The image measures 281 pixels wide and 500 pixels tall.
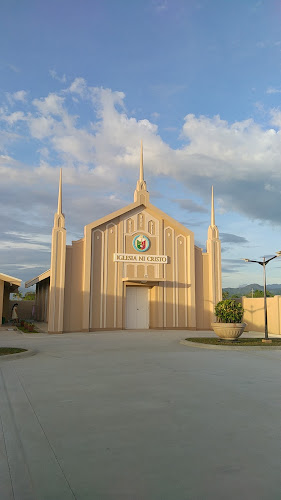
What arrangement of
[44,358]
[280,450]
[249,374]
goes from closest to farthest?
[280,450], [249,374], [44,358]

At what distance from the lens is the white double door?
2656cm

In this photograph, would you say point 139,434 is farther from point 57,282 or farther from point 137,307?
point 137,307

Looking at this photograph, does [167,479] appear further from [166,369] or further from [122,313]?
[122,313]

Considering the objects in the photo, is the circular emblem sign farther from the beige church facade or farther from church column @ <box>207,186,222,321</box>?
church column @ <box>207,186,222,321</box>

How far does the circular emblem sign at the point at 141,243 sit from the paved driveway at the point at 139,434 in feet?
55.5

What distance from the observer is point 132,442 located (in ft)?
15.6

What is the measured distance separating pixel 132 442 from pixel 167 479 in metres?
1.06

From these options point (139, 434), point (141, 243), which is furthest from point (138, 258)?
point (139, 434)

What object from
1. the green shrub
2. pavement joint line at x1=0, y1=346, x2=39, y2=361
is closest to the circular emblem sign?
the green shrub

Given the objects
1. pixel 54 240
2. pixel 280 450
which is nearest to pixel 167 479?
pixel 280 450

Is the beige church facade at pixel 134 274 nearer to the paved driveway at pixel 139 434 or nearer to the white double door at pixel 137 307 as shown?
the white double door at pixel 137 307

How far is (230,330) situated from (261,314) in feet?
34.7

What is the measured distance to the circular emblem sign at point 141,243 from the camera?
26609 mm

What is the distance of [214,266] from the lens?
2814 centimetres
